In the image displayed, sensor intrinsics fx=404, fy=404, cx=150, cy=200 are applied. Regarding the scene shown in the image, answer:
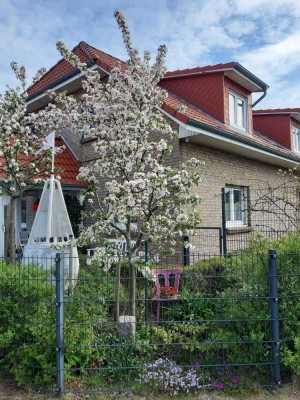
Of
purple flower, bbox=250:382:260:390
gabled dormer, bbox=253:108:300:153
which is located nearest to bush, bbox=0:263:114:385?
purple flower, bbox=250:382:260:390

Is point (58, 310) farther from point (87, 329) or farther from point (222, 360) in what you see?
point (222, 360)

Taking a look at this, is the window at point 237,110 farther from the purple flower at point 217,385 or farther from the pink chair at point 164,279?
the purple flower at point 217,385

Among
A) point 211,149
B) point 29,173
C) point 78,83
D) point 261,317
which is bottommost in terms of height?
point 261,317

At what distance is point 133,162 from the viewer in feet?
18.4

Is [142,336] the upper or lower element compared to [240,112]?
lower

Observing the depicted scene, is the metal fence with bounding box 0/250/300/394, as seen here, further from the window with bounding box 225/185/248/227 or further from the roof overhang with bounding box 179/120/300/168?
the window with bounding box 225/185/248/227

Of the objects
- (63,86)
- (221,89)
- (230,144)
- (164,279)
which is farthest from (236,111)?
(164,279)

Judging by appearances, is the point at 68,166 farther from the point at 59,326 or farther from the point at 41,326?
the point at 59,326

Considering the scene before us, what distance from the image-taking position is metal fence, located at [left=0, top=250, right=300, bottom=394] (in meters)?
4.41

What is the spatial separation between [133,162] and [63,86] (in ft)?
25.5

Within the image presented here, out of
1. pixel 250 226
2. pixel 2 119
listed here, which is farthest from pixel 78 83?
pixel 250 226

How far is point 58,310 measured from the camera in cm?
435

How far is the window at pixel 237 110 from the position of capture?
12820mm

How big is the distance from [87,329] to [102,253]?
1.03 m
